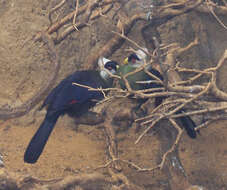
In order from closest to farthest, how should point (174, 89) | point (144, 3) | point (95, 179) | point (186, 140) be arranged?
1. point (174, 89)
2. point (95, 179)
3. point (186, 140)
4. point (144, 3)

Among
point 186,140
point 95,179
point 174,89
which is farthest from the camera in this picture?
point 186,140

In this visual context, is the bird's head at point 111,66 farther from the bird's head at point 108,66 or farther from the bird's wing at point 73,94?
the bird's wing at point 73,94

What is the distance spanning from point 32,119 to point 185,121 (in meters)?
1.89

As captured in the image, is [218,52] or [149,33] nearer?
[149,33]

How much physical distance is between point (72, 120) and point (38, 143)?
0.79 m

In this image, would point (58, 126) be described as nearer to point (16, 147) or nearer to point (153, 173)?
point (16, 147)

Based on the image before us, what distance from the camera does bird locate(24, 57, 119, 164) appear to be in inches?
99.9

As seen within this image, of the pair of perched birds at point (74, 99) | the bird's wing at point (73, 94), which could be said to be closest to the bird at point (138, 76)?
the pair of perched birds at point (74, 99)

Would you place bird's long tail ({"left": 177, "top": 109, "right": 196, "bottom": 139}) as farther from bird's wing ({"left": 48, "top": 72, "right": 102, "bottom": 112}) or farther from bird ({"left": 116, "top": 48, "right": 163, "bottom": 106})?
bird's wing ({"left": 48, "top": 72, "right": 102, "bottom": 112})

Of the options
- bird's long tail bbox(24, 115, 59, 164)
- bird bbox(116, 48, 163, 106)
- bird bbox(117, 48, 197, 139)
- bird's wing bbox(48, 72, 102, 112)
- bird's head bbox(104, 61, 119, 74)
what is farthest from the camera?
bird's head bbox(104, 61, 119, 74)

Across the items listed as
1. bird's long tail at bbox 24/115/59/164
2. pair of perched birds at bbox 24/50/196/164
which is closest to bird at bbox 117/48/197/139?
pair of perched birds at bbox 24/50/196/164

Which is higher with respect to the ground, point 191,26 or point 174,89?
point 174,89

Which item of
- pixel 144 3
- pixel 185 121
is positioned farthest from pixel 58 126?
pixel 144 3

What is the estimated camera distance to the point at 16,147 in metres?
2.93
